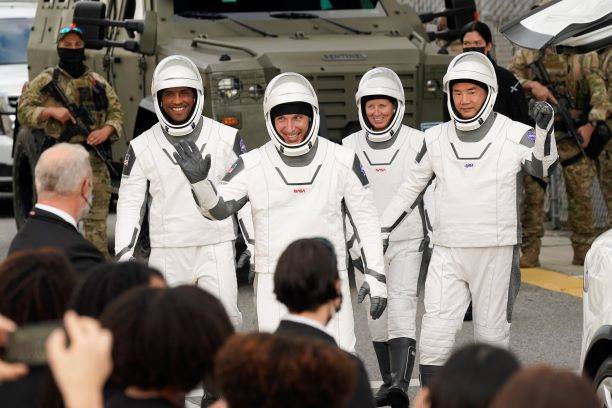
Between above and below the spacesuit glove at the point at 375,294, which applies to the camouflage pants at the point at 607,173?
above

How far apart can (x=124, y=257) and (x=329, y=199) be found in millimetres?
1169

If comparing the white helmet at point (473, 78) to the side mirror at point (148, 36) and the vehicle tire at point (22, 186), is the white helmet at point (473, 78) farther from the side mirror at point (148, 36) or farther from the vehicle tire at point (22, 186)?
the vehicle tire at point (22, 186)

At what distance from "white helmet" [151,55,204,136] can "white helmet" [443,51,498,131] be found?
1.37m

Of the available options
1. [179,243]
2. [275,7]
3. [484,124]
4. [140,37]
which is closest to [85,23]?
[140,37]

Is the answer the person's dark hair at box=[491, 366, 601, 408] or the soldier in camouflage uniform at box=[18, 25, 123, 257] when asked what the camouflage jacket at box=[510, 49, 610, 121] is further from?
the person's dark hair at box=[491, 366, 601, 408]

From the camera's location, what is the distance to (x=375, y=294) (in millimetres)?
7484

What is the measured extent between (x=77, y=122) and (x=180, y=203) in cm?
443

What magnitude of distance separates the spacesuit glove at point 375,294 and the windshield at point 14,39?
12004 mm

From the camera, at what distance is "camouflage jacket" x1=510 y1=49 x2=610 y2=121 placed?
1271cm

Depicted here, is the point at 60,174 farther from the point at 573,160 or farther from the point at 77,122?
the point at 573,160

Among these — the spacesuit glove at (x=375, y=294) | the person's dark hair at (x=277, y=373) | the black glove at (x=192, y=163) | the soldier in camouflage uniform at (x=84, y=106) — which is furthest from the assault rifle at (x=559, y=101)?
the person's dark hair at (x=277, y=373)

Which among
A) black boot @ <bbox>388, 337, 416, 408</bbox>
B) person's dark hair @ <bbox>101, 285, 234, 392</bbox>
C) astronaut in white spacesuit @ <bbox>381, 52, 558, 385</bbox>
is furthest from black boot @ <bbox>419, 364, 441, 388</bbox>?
person's dark hair @ <bbox>101, 285, 234, 392</bbox>

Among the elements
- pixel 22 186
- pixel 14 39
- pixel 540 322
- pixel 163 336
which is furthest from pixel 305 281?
pixel 14 39

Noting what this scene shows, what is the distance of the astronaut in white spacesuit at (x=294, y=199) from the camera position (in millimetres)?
7453
